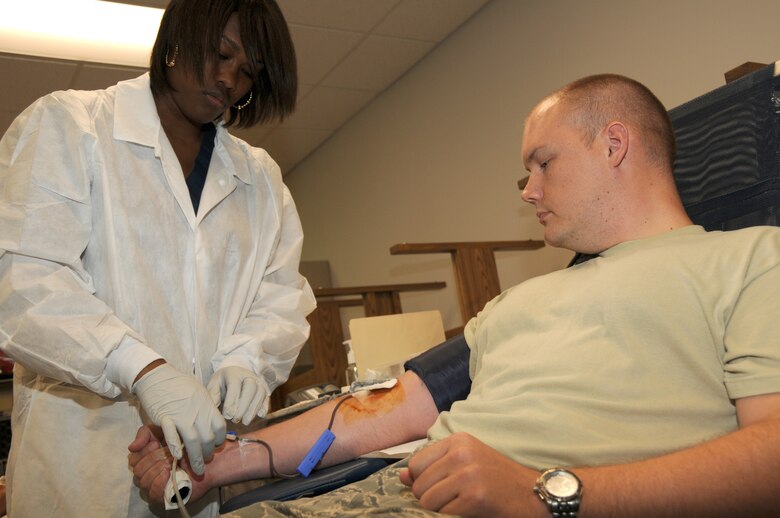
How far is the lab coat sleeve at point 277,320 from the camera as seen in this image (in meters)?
1.63

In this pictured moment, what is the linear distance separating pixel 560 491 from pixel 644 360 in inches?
11.5

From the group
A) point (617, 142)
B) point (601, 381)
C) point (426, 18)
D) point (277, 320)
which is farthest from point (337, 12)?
point (601, 381)

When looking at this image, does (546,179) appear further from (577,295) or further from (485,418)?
(485,418)

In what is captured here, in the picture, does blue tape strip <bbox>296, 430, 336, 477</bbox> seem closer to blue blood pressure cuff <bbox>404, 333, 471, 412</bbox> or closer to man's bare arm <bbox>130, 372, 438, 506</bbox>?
man's bare arm <bbox>130, 372, 438, 506</bbox>

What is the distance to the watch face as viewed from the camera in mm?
873

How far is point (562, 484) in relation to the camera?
2.90ft

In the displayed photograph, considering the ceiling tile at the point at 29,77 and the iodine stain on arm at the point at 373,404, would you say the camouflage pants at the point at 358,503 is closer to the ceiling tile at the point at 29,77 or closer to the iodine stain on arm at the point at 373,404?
the iodine stain on arm at the point at 373,404

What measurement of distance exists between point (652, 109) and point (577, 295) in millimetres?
455

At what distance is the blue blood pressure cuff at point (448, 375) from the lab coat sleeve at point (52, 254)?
0.56 metres

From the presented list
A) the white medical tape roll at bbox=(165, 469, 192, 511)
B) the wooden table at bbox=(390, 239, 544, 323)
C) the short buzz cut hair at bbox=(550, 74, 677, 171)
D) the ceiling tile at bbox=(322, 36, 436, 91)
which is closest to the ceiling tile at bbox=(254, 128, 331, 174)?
the ceiling tile at bbox=(322, 36, 436, 91)

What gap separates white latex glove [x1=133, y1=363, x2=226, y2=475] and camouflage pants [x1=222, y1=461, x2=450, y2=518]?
0.90 ft

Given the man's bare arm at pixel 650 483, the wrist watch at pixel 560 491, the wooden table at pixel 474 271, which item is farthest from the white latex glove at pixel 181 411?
the wooden table at pixel 474 271

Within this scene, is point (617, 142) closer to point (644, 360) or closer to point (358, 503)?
point (644, 360)

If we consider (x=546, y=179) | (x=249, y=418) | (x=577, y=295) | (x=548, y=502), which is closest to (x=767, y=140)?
(x=546, y=179)
